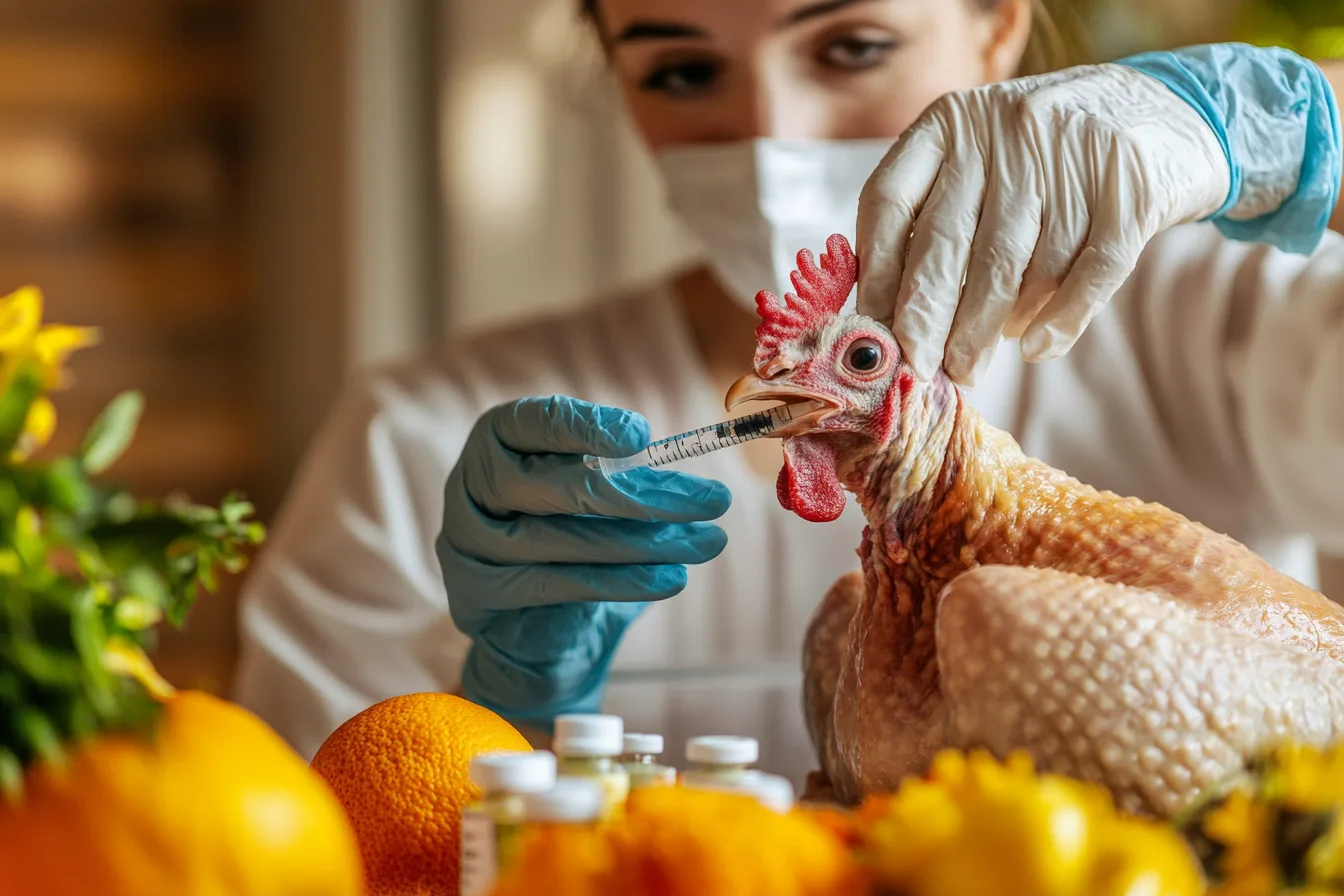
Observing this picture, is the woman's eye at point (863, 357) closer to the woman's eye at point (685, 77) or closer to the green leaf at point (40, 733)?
the green leaf at point (40, 733)

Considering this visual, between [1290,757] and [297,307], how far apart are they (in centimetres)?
286

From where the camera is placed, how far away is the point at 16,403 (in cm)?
45

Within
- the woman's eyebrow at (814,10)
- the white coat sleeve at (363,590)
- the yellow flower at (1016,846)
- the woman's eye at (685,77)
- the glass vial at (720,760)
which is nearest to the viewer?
the yellow flower at (1016,846)

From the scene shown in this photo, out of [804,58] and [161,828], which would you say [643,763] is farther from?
[804,58]

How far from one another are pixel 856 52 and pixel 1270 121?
48 cm

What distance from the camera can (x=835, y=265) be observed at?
73cm

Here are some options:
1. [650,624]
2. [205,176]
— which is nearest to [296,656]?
[650,624]

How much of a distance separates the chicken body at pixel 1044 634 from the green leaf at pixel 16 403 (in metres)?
0.42

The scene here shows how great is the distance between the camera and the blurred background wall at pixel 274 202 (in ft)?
8.97

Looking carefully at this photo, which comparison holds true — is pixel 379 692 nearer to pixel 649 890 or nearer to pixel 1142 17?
pixel 649 890

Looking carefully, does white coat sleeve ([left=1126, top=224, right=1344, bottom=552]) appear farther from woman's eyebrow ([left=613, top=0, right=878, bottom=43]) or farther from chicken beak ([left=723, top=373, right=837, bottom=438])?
chicken beak ([left=723, top=373, right=837, bottom=438])

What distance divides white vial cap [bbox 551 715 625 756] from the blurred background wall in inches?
79.5

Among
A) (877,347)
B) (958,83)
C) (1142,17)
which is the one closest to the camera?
(877,347)

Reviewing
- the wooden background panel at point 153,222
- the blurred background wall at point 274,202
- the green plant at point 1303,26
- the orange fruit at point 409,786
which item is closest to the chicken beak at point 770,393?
the orange fruit at point 409,786
